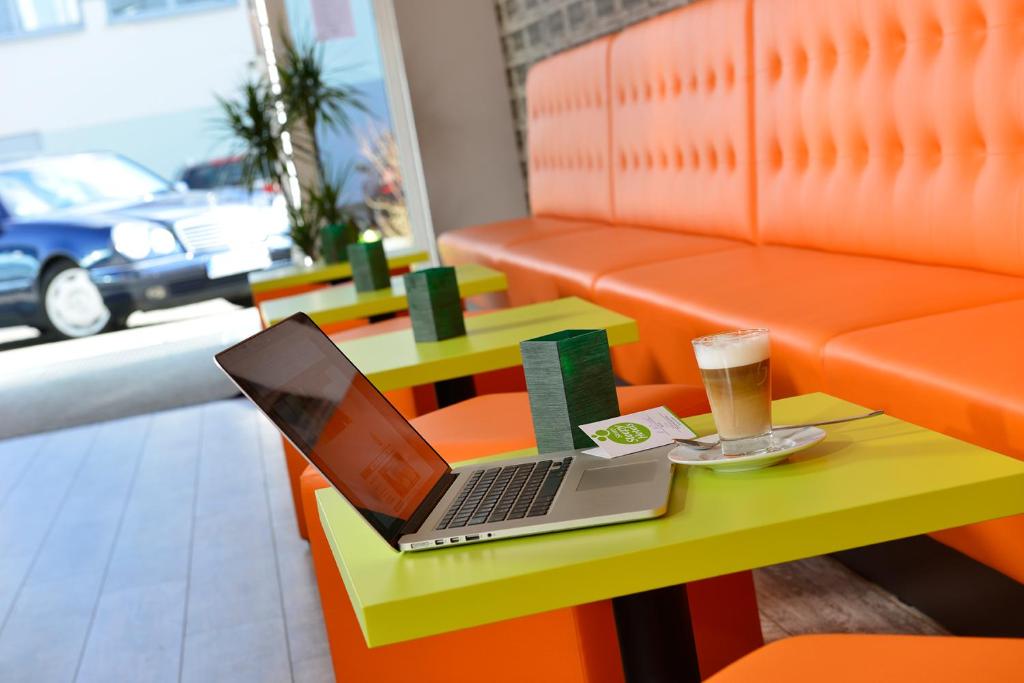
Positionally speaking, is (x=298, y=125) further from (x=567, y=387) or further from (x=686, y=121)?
(x=567, y=387)

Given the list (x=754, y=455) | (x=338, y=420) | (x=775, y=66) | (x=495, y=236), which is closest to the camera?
(x=754, y=455)

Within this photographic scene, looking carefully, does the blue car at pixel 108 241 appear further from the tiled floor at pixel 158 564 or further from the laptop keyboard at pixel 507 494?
the laptop keyboard at pixel 507 494

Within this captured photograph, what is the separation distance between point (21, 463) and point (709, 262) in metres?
2.72

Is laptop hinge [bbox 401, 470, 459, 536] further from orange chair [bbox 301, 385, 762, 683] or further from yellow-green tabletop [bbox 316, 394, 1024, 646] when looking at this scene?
orange chair [bbox 301, 385, 762, 683]

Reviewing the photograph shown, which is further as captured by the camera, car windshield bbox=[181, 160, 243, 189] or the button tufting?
car windshield bbox=[181, 160, 243, 189]

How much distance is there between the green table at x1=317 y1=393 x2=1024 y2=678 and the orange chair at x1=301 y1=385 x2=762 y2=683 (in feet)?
1.56

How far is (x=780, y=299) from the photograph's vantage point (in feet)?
7.70

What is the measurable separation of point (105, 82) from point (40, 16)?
0.45 metres

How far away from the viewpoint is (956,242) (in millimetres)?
2338

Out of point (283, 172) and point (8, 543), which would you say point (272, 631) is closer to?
point (8, 543)

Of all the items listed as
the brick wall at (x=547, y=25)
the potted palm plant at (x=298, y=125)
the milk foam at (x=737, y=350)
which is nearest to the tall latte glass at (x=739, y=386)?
the milk foam at (x=737, y=350)

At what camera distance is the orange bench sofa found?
180 centimetres

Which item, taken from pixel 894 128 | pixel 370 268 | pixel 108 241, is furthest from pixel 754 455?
pixel 108 241

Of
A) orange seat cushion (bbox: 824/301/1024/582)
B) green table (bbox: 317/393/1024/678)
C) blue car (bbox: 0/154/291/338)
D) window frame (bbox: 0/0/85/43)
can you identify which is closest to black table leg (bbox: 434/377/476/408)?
orange seat cushion (bbox: 824/301/1024/582)
